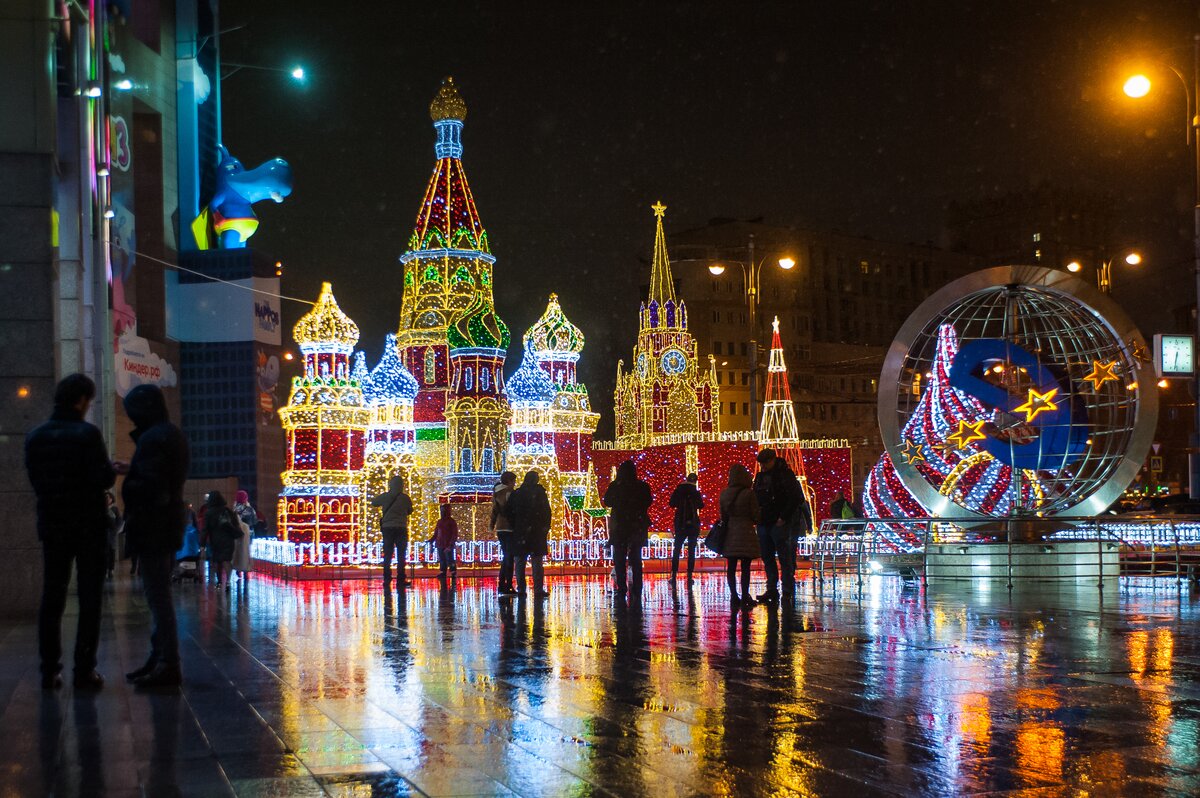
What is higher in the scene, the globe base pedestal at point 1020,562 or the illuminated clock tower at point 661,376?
the illuminated clock tower at point 661,376

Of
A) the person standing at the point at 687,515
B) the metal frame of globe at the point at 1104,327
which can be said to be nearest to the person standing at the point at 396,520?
the person standing at the point at 687,515

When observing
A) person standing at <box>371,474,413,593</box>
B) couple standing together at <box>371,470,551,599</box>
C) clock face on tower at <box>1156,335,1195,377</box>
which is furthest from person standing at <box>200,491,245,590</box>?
clock face on tower at <box>1156,335,1195,377</box>

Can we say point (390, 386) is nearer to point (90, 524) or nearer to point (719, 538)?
point (719, 538)

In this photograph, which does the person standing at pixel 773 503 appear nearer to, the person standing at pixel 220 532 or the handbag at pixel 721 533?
the handbag at pixel 721 533

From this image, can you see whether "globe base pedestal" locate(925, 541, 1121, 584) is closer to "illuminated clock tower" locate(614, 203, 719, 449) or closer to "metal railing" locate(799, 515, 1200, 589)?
"metal railing" locate(799, 515, 1200, 589)

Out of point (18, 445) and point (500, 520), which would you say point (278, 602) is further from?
point (18, 445)

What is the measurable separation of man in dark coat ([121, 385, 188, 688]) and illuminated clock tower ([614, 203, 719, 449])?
45.0m

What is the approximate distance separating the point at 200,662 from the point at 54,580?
178 cm

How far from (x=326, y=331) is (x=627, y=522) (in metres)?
17.9

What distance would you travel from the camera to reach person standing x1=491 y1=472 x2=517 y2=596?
18.6m

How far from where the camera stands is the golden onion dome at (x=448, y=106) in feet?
119

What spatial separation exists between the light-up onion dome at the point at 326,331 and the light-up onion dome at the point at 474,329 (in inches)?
95.2

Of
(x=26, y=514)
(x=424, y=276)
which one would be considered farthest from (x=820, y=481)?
Result: (x=26, y=514)

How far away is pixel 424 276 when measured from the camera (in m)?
36.0
